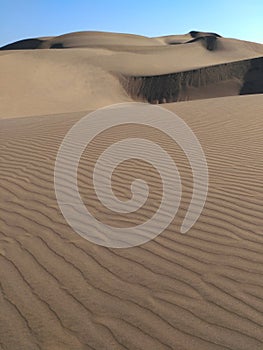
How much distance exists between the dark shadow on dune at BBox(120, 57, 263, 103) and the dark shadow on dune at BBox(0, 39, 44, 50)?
4751 cm

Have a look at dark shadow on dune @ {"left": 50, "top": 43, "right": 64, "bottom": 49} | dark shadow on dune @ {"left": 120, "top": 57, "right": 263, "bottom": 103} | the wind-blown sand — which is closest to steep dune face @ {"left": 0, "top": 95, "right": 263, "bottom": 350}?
the wind-blown sand

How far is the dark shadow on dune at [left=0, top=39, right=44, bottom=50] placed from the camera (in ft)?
249

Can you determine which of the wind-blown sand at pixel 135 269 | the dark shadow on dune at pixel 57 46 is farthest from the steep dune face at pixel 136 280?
the dark shadow on dune at pixel 57 46

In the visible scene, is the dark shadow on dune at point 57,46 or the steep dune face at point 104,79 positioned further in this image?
the dark shadow on dune at point 57,46

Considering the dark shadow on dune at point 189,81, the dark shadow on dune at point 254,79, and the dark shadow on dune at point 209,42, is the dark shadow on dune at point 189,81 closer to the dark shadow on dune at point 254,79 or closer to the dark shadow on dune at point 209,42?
the dark shadow on dune at point 254,79

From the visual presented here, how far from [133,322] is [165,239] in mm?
1194

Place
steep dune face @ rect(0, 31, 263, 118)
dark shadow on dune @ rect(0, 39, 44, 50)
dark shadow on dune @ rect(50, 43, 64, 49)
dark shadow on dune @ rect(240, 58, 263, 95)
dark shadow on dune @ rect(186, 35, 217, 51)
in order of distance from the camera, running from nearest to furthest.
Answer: steep dune face @ rect(0, 31, 263, 118) < dark shadow on dune @ rect(240, 58, 263, 95) < dark shadow on dune @ rect(186, 35, 217, 51) < dark shadow on dune @ rect(50, 43, 64, 49) < dark shadow on dune @ rect(0, 39, 44, 50)

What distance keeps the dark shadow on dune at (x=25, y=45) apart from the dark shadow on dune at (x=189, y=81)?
Answer: 156 ft

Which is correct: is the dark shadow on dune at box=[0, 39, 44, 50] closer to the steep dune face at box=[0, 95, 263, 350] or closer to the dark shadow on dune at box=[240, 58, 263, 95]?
the dark shadow on dune at box=[240, 58, 263, 95]

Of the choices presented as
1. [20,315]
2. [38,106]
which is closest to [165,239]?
[20,315]

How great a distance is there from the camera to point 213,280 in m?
3.12

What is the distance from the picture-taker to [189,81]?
1300 inches

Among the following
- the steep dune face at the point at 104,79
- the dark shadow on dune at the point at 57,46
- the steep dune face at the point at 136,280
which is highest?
the dark shadow on dune at the point at 57,46

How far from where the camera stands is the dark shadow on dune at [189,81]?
3166 centimetres
